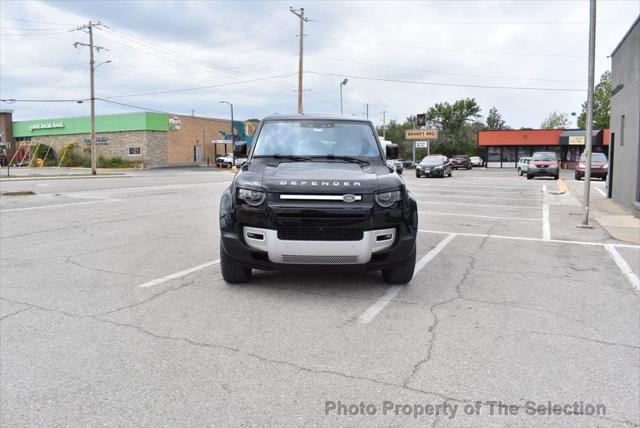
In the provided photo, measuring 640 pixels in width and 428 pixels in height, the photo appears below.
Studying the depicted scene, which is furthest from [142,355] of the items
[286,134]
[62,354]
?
[286,134]

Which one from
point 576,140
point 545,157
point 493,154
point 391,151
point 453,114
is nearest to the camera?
point 391,151

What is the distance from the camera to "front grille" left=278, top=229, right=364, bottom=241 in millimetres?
4996

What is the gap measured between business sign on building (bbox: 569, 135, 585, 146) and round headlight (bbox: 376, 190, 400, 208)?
5455cm

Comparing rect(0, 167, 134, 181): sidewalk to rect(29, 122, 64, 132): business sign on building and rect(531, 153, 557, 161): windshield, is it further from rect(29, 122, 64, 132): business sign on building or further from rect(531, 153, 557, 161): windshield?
rect(531, 153, 557, 161): windshield

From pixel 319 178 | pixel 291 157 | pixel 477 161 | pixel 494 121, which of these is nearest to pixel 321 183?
pixel 319 178

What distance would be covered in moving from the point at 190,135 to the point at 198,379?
62010 millimetres

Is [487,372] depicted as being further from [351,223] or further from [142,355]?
[142,355]

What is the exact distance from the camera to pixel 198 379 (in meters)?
3.51

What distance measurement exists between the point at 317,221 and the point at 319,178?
18.3 inches

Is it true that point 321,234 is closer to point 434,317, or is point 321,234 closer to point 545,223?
point 434,317

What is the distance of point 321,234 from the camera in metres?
5.00

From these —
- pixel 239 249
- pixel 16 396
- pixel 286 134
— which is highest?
pixel 286 134

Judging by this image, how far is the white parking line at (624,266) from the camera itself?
21.2 ft

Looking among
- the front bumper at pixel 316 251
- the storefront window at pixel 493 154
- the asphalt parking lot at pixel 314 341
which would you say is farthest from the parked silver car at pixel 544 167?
the front bumper at pixel 316 251
